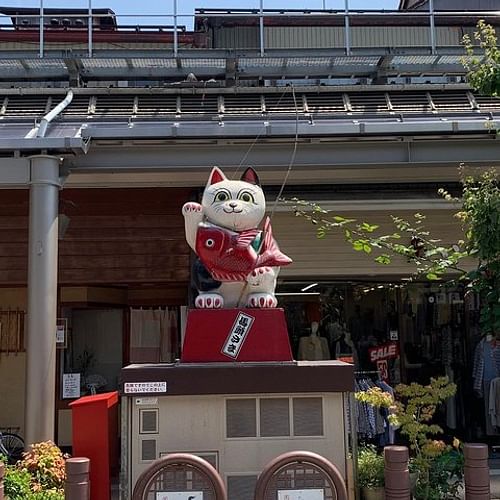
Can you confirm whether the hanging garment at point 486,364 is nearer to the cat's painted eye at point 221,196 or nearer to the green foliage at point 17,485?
the cat's painted eye at point 221,196

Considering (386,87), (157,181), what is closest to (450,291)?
(386,87)

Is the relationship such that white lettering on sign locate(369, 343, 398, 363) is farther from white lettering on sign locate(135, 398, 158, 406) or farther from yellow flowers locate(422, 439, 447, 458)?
white lettering on sign locate(135, 398, 158, 406)

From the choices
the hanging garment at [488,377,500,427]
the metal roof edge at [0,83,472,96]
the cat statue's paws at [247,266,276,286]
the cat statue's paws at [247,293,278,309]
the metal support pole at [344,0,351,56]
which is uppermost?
the metal support pole at [344,0,351,56]

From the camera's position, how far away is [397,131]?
7.87 m

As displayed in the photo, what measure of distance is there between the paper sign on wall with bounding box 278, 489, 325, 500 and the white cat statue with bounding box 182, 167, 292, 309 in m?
1.62

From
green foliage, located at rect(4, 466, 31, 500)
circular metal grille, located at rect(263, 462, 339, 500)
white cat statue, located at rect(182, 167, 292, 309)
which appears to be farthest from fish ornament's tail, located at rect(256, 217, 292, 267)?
green foliage, located at rect(4, 466, 31, 500)

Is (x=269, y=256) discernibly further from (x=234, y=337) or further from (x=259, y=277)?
Answer: (x=234, y=337)

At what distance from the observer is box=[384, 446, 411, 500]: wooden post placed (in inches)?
201

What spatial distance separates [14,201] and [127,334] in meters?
2.68

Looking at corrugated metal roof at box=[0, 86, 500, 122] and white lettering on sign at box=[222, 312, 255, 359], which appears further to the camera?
corrugated metal roof at box=[0, 86, 500, 122]

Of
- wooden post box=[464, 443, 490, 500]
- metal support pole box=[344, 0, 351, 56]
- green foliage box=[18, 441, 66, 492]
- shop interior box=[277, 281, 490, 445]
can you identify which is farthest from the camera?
metal support pole box=[344, 0, 351, 56]

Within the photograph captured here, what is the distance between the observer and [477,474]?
17.2 ft

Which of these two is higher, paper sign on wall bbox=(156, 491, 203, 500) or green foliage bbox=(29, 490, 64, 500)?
paper sign on wall bbox=(156, 491, 203, 500)

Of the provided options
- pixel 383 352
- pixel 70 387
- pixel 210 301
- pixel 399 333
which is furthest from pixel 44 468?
pixel 399 333
